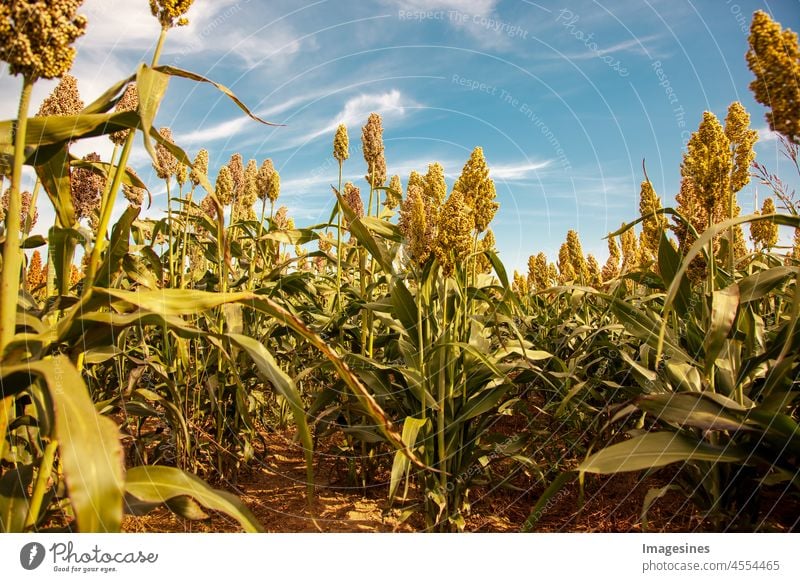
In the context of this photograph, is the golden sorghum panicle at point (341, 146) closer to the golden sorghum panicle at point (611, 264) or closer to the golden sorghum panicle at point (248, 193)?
the golden sorghum panicle at point (248, 193)

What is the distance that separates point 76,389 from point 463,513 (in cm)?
200

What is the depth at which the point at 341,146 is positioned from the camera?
3.53 meters

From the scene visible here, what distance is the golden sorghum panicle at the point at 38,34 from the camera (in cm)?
105

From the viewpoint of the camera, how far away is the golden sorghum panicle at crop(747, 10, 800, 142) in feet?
4.36

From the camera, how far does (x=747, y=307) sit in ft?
6.22

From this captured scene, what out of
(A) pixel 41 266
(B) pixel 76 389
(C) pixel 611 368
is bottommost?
(C) pixel 611 368

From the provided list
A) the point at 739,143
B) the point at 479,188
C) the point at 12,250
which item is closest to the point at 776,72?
the point at 739,143

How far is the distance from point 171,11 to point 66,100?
45.7 inches

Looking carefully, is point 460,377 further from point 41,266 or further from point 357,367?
point 41,266

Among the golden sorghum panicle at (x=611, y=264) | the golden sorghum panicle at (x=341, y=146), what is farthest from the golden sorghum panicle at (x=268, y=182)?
the golden sorghum panicle at (x=611, y=264)

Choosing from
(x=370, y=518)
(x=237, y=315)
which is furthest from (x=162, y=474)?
(x=370, y=518)

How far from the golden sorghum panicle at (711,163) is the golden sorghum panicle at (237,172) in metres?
3.32

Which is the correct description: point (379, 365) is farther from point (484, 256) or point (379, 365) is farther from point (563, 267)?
point (563, 267)

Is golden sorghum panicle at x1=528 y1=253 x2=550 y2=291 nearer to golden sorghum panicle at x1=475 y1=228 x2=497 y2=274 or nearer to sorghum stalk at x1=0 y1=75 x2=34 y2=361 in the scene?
golden sorghum panicle at x1=475 y1=228 x2=497 y2=274
